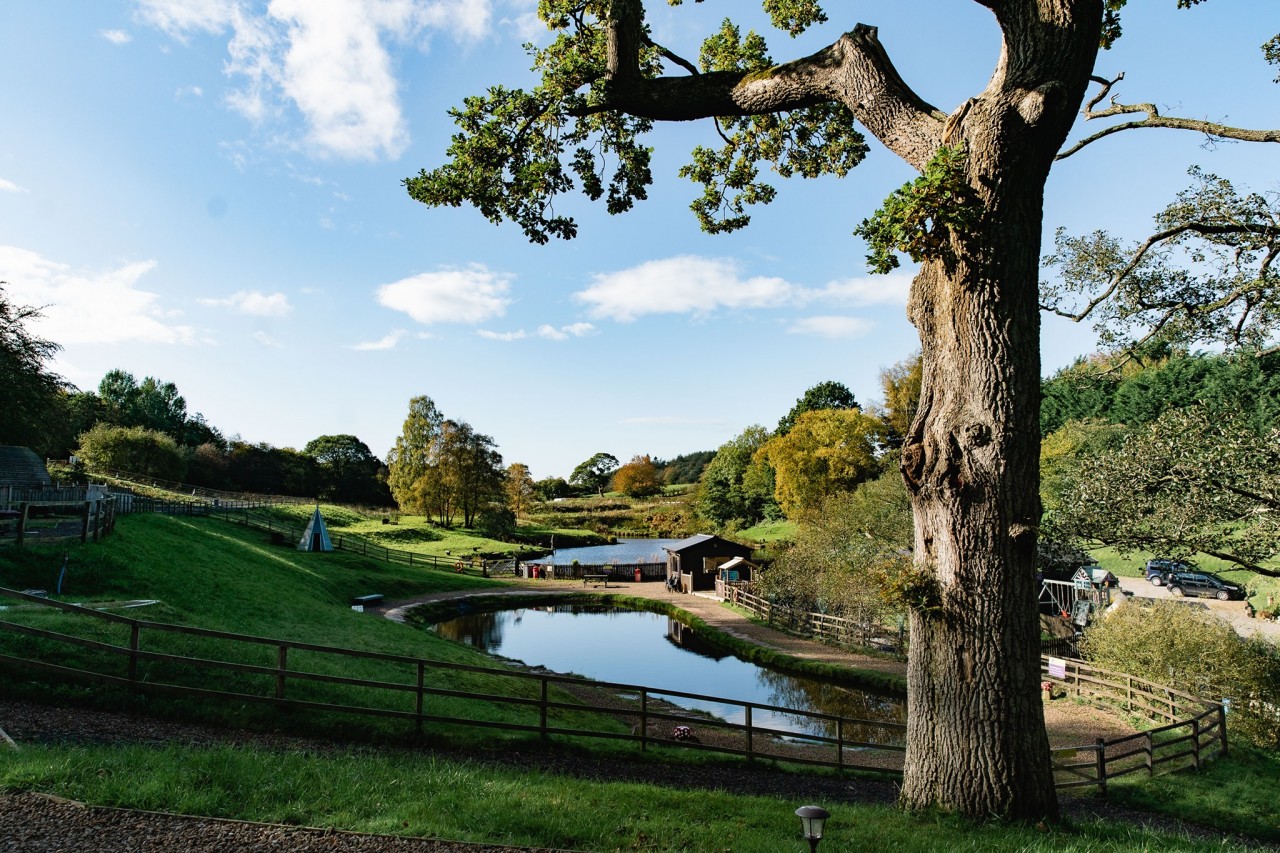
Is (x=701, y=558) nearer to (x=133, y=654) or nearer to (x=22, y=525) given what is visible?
(x=22, y=525)

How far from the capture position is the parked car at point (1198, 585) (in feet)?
98.6

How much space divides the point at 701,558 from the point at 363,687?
2994 centimetres

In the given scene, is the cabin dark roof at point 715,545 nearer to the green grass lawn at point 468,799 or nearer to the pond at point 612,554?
the pond at point 612,554

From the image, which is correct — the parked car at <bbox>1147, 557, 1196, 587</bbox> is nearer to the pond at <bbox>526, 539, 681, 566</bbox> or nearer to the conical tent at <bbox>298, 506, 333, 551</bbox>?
the pond at <bbox>526, 539, 681, 566</bbox>

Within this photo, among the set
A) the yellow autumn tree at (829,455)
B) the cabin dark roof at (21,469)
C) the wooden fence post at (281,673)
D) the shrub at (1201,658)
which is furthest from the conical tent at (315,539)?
the shrub at (1201,658)

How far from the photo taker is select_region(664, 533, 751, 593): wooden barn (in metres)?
39.0

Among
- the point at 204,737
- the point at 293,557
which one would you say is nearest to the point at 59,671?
the point at 204,737

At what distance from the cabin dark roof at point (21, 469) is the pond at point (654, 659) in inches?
573

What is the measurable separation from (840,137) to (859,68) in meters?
2.53

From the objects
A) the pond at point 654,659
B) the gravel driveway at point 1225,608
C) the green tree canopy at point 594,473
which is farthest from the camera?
the green tree canopy at point 594,473

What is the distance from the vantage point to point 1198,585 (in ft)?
100

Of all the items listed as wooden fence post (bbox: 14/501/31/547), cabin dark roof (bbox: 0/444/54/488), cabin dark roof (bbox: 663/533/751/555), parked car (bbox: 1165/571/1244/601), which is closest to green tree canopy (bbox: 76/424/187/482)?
cabin dark roof (bbox: 0/444/54/488)

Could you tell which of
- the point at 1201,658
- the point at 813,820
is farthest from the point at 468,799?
the point at 1201,658

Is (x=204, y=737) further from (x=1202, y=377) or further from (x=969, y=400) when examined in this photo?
(x=1202, y=377)
